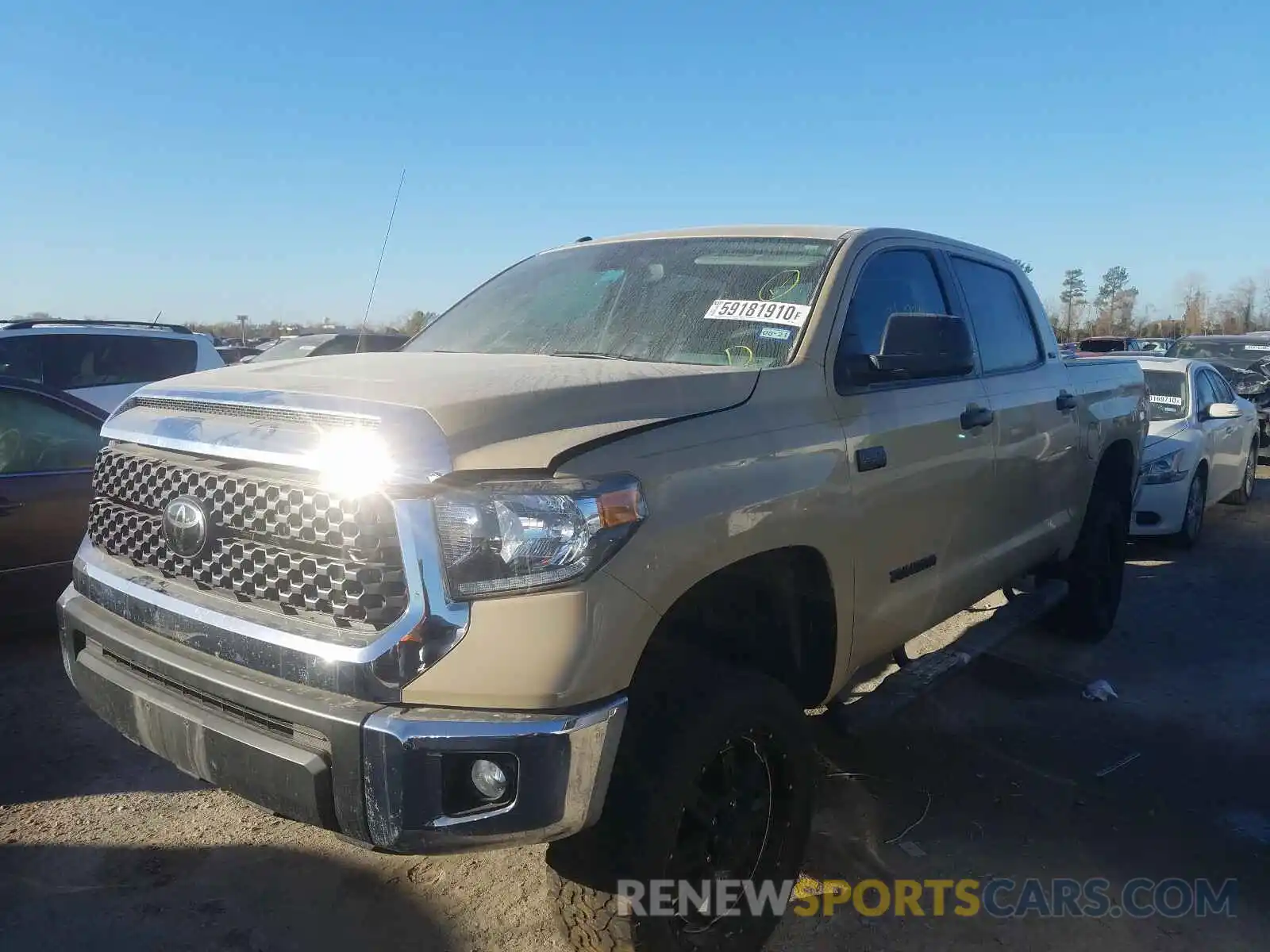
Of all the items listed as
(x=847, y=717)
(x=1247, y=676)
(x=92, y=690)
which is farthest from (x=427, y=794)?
(x=1247, y=676)

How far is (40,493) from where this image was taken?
189 inches

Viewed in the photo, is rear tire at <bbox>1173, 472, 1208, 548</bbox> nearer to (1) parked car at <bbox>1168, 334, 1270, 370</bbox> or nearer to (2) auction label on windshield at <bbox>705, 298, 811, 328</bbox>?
(2) auction label on windshield at <bbox>705, 298, 811, 328</bbox>

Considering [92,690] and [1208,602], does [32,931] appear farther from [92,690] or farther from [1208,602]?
[1208,602]

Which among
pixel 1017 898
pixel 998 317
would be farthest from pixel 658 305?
pixel 1017 898

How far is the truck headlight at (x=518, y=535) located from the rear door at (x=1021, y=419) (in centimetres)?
234

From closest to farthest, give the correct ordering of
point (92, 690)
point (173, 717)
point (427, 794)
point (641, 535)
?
point (427, 794), point (641, 535), point (173, 717), point (92, 690)

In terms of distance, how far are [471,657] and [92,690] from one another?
130cm

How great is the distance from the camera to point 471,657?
196 centimetres

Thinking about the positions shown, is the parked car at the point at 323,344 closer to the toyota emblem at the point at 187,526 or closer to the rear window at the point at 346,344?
the rear window at the point at 346,344

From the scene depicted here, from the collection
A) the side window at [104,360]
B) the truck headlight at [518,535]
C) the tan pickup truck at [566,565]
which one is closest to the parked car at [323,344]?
the side window at [104,360]

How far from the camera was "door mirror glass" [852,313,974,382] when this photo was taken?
294 cm

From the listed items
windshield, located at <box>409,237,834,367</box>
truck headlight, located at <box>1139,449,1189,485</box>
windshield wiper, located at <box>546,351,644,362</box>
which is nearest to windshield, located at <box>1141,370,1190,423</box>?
truck headlight, located at <box>1139,449,1189,485</box>

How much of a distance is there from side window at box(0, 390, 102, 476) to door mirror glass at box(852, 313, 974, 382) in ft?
13.8

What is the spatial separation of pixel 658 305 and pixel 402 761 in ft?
6.10
